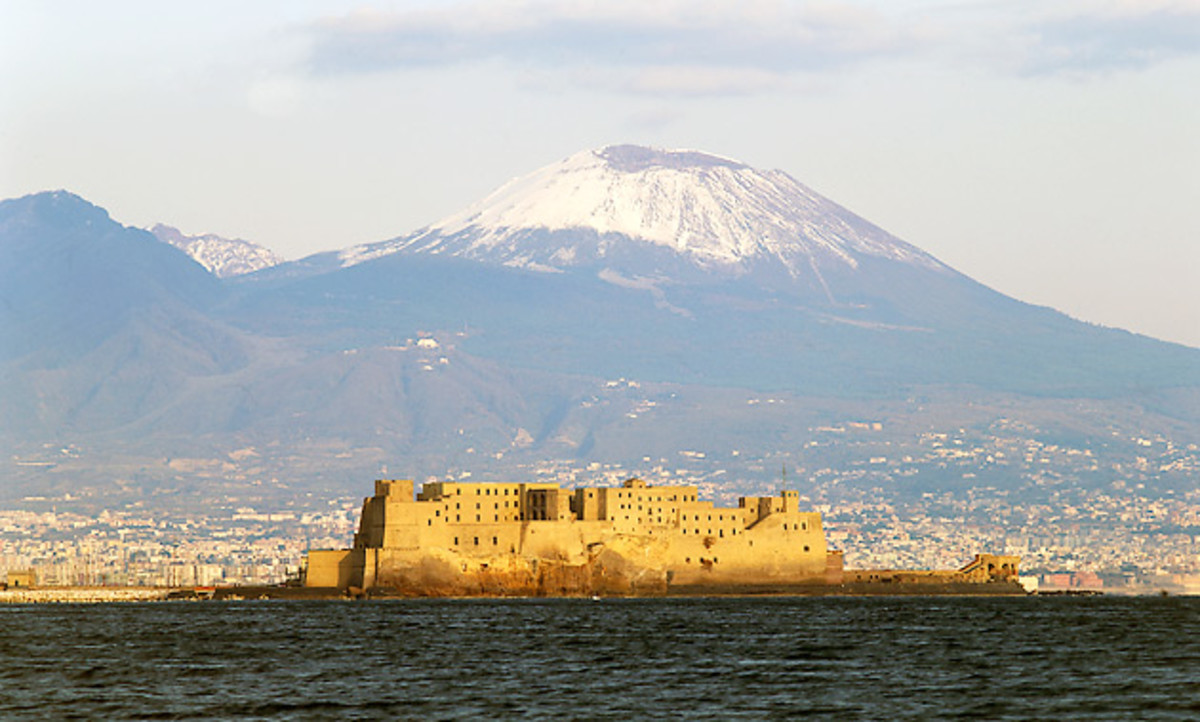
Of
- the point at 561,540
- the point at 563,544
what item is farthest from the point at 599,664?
the point at 563,544

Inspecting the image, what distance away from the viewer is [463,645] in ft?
363

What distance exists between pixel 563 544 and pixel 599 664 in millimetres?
76870

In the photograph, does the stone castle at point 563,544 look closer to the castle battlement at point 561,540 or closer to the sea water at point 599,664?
the castle battlement at point 561,540

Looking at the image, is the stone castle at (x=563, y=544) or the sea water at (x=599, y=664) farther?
the stone castle at (x=563, y=544)

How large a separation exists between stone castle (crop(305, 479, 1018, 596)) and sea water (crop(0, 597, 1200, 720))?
18324 millimetres

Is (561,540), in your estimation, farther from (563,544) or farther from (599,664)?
(599,664)

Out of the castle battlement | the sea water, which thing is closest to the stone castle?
the castle battlement

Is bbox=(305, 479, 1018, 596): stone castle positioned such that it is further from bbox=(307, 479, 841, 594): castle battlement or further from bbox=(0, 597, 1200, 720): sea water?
bbox=(0, 597, 1200, 720): sea water

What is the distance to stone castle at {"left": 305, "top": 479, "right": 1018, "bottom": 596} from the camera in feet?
565

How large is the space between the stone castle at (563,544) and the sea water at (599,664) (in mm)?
18324

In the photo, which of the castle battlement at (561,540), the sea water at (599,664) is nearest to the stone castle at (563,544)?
the castle battlement at (561,540)

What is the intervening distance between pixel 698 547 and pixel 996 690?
94.7m

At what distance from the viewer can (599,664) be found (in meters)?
97.6

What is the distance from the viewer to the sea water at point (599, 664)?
255 ft
